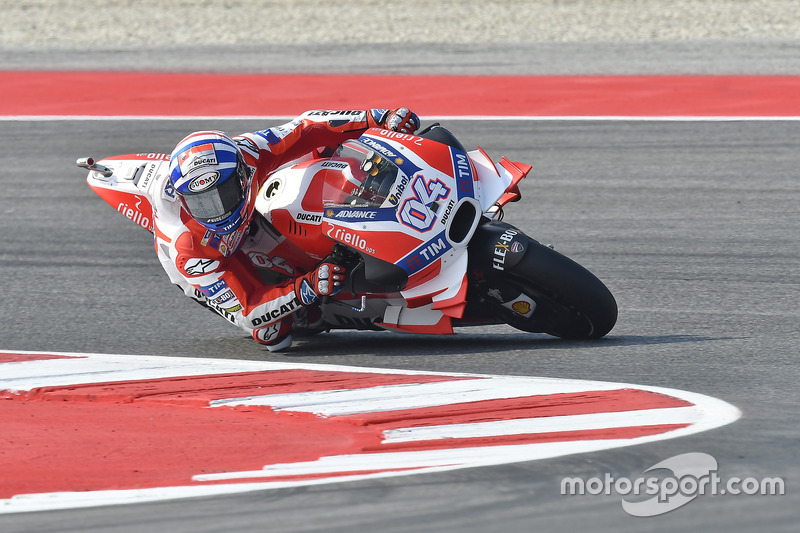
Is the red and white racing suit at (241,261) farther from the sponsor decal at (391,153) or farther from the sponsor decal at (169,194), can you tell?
the sponsor decal at (391,153)

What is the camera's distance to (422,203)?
5789mm

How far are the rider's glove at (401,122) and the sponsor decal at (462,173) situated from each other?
414mm

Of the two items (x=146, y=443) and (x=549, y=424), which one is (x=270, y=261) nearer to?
(x=146, y=443)

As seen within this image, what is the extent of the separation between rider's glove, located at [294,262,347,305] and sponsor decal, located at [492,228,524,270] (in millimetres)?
796

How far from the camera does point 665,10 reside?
16125 mm

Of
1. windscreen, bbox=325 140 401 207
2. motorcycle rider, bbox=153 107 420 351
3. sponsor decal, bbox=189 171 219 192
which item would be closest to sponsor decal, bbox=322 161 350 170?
windscreen, bbox=325 140 401 207

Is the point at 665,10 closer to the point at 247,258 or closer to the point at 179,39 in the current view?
the point at 179,39

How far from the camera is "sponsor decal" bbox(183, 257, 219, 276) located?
5891 mm

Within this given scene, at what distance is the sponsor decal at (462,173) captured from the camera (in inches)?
231

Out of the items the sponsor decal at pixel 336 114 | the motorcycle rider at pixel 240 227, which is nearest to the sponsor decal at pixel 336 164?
the motorcycle rider at pixel 240 227

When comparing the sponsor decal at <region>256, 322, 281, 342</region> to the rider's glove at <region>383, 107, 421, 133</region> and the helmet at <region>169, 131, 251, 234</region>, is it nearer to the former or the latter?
the helmet at <region>169, 131, 251, 234</region>

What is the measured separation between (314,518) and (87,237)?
18.3ft

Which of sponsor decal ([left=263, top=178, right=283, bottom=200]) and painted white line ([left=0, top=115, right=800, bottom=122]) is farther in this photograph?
painted white line ([left=0, top=115, right=800, bottom=122])

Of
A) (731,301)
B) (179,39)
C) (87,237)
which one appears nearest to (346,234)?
(731,301)
